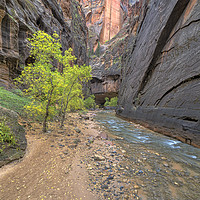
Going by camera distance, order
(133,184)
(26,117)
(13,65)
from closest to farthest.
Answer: (133,184) → (26,117) → (13,65)

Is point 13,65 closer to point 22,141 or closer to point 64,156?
point 22,141

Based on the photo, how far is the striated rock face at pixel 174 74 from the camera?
A: 6594 mm

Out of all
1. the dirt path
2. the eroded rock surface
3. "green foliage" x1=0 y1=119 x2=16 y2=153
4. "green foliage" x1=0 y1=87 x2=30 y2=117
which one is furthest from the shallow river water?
"green foliage" x1=0 y1=87 x2=30 y2=117

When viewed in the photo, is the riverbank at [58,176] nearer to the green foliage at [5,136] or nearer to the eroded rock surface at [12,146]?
Answer: the eroded rock surface at [12,146]

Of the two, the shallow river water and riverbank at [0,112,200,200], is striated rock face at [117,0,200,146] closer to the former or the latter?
the shallow river water

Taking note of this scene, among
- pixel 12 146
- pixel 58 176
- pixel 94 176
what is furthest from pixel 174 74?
pixel 12 146

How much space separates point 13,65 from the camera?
10.7 m

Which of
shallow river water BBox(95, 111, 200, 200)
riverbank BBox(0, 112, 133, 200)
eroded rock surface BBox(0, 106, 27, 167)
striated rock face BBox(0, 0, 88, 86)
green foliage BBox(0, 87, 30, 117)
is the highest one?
striated rock face BBox(0, 0, 88, 86)

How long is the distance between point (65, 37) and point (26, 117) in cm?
2438

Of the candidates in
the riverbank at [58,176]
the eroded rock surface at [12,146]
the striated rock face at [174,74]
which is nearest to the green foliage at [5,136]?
the eroded rock surface at [12,146]

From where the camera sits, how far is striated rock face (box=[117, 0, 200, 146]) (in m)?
6.59

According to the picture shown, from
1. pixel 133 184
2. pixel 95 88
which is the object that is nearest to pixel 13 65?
pixel 133 184

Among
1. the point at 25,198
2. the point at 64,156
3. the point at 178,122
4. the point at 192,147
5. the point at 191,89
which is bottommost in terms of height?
the point at 192,147

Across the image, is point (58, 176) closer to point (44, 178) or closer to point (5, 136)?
point (44, 178)
